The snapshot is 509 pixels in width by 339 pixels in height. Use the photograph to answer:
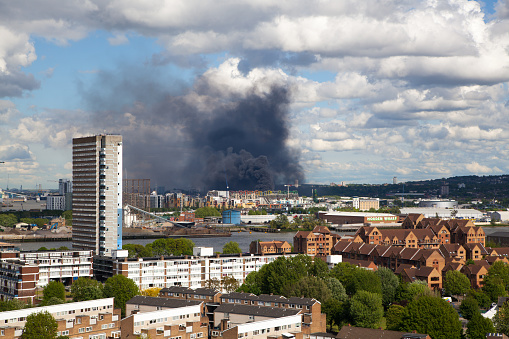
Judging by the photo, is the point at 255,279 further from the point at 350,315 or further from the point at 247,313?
the point at 247,313

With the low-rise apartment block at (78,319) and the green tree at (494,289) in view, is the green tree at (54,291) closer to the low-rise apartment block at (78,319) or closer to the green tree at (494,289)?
the low-rise apartment block at (78,319)

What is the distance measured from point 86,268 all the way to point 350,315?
15965 mm

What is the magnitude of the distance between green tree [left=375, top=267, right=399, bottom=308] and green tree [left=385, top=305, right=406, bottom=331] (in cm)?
553

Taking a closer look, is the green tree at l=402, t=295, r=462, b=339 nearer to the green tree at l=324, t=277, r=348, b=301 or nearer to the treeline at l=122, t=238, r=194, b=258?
the green tree at l=324, t=277, r=348, b=301

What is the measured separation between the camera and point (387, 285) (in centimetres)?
2953

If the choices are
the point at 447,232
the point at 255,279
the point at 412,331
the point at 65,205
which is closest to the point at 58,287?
the point at 255,279

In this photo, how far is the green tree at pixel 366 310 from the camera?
23703 mm

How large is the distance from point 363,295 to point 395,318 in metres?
1.89

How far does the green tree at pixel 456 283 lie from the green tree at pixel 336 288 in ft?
21.8

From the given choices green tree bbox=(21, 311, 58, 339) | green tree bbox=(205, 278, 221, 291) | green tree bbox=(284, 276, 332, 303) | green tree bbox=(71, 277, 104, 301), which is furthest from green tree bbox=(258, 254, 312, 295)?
green tree bbox=(21, 311, 58, 339)

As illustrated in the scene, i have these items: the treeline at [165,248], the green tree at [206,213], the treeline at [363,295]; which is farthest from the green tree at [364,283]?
the green tree at [206,213]

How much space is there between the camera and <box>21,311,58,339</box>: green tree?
1799cm

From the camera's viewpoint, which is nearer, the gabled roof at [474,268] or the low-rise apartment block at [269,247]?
the gabled roof at [474,268]

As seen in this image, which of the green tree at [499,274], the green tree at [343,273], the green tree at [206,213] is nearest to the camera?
the green tree at [343,273]
